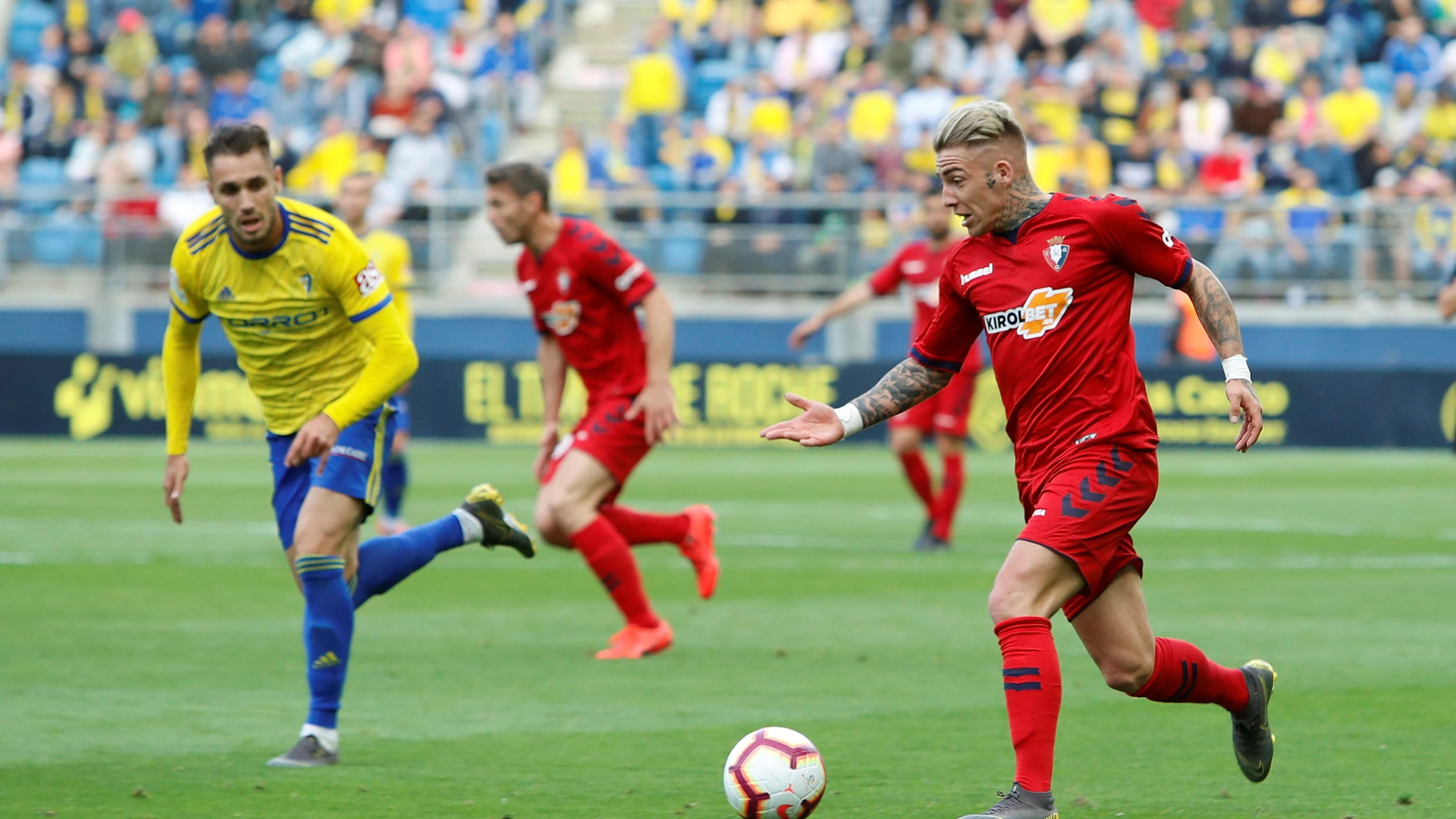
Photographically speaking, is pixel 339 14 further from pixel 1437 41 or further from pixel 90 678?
pixel 90 678

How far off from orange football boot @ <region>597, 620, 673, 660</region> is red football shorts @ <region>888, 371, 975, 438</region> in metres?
4.58

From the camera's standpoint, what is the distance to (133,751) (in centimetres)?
654

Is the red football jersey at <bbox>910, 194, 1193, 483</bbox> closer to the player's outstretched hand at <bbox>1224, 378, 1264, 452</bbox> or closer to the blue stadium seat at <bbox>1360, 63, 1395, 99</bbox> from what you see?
the player's outstretched hand at <bbox>1224, 378, 1264, 452</bbox>

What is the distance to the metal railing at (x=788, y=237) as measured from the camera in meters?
22.4

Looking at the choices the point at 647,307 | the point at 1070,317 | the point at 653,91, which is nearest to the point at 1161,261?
the point at 1070,317

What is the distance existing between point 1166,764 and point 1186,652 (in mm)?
805

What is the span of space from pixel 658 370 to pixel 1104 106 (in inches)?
685

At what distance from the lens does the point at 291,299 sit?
6711mm

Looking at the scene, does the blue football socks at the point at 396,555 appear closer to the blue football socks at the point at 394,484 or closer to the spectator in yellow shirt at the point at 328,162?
the blue football socks at the point at 394,484

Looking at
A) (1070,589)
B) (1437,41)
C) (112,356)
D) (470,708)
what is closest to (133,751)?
(470,708)

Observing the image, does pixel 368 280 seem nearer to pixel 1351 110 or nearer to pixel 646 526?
pixel 646 526

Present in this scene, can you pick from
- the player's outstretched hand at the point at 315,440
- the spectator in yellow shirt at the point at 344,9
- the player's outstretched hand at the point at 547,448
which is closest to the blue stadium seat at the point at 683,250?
the spectator in yellow shirt at the point at 344,9

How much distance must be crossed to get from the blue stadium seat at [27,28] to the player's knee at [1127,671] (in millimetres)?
27719

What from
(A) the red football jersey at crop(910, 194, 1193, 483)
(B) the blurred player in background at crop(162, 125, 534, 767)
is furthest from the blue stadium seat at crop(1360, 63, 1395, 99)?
(A) the red football jersey at crop(910, 194, 1193, 483)
